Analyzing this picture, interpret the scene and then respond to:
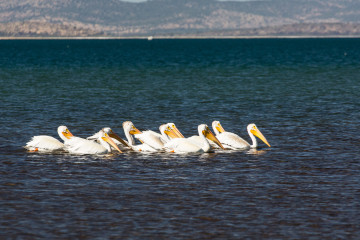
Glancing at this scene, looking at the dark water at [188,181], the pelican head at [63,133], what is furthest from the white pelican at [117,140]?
the dark water at [188,181]

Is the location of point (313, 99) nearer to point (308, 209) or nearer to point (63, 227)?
point (308, 209)

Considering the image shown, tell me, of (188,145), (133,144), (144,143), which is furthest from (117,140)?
(188,145)

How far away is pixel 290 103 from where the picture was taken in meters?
34.8

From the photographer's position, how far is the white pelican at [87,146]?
1984cm

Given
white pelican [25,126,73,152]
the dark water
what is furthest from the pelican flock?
the dark water

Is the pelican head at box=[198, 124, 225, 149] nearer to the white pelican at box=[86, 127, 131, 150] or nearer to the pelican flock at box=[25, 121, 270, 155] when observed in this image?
the pelican flock at box=[25, 121, 270, 155]

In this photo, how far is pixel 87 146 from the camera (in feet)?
65.2

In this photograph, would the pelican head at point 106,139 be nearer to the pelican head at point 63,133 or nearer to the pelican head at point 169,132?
the pelican head at point 63,133

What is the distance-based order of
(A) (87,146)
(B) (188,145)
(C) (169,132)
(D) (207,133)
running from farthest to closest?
1. (C) (169,132)
2. (D) (207,133)
3. (B) (188,145)
4. (A) (87,146)

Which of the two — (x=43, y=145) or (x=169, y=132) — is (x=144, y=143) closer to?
(x=169, y=132)

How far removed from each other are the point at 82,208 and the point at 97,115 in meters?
Answer: 16.1

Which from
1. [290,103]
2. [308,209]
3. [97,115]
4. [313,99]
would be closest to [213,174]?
[308,209]

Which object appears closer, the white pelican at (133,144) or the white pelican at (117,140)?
the white pelican at (133,144)

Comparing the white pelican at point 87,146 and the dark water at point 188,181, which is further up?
the white pelican at point 87,146
